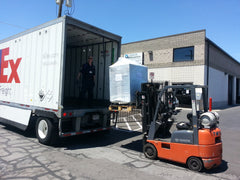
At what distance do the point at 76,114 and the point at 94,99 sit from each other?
2.34 m

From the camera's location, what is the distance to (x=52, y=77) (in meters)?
6.00

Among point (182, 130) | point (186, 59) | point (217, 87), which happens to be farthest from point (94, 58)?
point (217, 87)

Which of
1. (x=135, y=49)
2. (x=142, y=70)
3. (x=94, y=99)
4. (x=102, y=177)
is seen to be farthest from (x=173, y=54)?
(x=102, y=177)

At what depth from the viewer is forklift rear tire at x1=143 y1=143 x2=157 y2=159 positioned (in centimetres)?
490

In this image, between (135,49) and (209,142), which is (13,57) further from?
(135,49)

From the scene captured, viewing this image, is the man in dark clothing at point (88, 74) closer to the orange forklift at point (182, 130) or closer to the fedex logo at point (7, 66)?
the fedex logo at point (7, 66)

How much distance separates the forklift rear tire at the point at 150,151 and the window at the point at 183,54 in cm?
1631

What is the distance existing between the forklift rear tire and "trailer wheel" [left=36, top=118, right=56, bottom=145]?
273cm

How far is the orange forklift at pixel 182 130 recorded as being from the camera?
13.7ft

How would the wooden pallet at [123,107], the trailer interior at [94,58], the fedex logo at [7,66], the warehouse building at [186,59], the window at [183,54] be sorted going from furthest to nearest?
the window at [183,54]
the warehouse building at [186,59]
the fedex logo at [7,66]
the trailer interior at [94,58]
the wooden pallet at [123,107]

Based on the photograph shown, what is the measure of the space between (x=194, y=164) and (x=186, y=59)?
664 inches

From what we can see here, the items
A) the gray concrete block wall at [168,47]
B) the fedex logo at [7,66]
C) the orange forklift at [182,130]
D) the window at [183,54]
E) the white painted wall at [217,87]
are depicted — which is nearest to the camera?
the orange forklift at [182,130]

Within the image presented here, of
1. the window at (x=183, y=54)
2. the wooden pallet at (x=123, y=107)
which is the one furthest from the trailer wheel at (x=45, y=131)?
the window at (x=183, y=54)

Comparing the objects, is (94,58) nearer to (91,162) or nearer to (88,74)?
(88,74)
